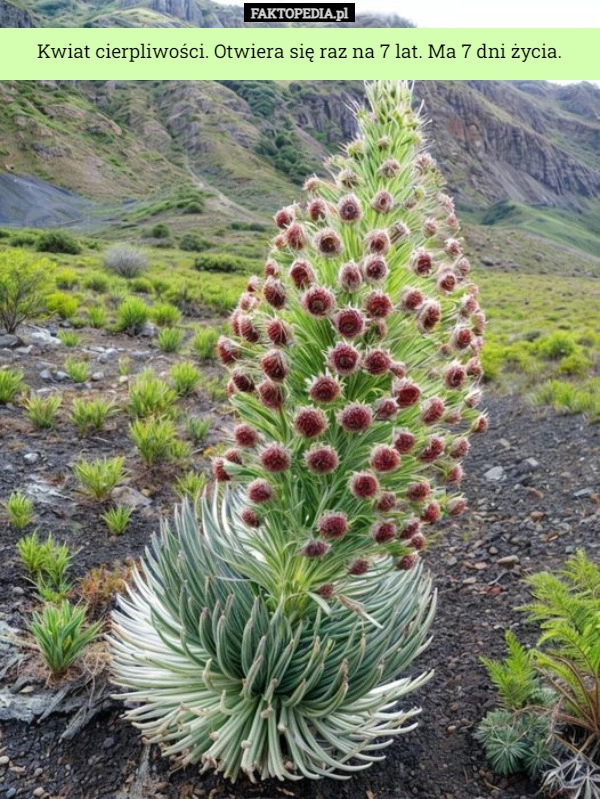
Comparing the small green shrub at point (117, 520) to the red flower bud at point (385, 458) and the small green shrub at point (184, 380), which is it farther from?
the small green shrub at point (184, 380)

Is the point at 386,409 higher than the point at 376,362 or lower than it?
lower

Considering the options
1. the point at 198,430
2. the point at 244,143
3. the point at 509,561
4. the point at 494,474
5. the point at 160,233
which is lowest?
the point at 494,474

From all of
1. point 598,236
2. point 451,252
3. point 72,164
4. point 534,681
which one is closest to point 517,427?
point 534,681

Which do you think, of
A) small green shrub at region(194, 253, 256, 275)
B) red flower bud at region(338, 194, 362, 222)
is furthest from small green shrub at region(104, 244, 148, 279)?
red flower bud at region(338, 194, 362, 222)

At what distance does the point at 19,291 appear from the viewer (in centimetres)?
721

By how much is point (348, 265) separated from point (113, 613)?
1.56 m

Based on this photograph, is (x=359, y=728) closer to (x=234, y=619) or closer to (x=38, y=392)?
(x=234, y=619)

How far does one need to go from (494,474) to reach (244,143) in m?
89.2

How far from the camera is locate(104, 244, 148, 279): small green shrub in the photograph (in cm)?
1606

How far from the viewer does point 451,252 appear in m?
1.94

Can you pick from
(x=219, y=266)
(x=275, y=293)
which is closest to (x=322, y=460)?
(x=275, y=293)

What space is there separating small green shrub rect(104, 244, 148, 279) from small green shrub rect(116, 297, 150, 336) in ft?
25.4

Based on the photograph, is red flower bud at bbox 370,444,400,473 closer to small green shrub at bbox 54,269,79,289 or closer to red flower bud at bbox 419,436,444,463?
red flower bud at bbox 419,436,444,463

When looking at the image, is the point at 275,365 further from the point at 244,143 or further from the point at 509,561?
the point at 244,143
